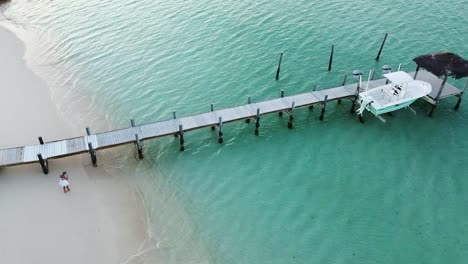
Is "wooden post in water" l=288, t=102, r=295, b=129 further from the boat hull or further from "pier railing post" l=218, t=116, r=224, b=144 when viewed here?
the boat hull

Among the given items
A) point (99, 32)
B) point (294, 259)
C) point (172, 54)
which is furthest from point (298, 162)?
point (99, 32)

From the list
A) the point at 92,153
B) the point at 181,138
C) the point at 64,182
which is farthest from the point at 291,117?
the point at 64,182

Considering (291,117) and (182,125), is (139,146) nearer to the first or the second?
(182,125)

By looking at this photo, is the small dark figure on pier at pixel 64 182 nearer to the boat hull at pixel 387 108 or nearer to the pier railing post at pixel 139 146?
the pier railing post at pixel 139 146

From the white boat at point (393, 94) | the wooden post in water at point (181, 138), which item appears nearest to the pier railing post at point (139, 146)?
the wooden post in water at point (181, 138)

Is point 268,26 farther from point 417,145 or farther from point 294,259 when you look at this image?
point 294,259

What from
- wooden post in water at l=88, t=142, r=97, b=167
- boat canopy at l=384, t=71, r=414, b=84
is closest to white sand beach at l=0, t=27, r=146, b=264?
wooden post in water at l=88, t=142, r=97, b=167
